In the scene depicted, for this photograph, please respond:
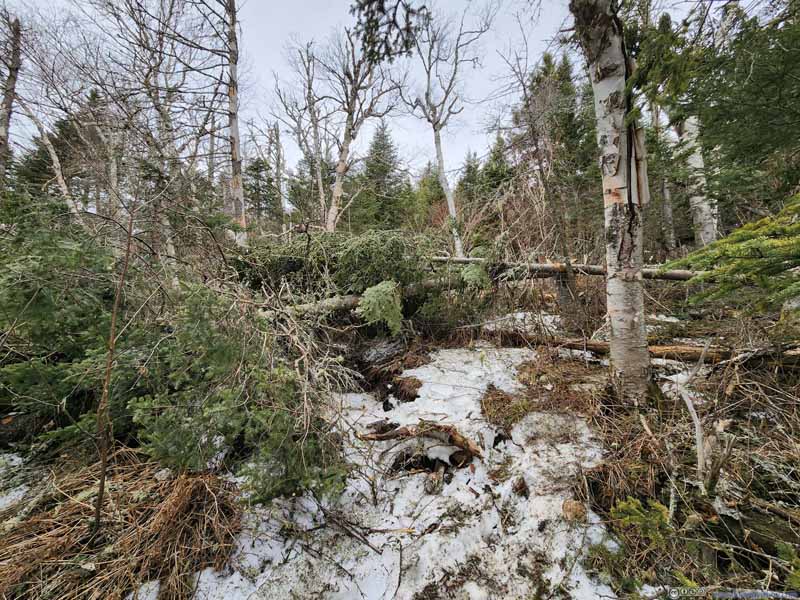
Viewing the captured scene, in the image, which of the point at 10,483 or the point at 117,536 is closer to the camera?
the point at 117,536

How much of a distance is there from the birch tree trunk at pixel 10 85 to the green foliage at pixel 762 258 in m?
12.6

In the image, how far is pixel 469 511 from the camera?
1.93m

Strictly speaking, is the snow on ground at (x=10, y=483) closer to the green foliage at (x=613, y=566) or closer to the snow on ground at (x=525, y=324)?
the green foliage at (x=613, y=566)

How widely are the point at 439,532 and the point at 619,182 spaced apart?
2.80 meters

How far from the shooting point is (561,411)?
2.53m

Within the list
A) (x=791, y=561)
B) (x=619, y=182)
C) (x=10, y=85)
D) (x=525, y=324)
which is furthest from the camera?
(x=10, y=85)

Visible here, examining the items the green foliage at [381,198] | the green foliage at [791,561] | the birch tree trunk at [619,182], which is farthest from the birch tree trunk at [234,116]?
the green foliage at [791,561]

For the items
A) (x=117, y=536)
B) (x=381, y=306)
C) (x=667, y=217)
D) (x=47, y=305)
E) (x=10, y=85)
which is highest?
(x=10, y=85)

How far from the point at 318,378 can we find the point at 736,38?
15.1 feet

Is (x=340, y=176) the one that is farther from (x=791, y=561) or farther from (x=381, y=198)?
(x=791, y=561)

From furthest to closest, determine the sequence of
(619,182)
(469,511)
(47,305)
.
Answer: (619,182), (47,305), (469,511)

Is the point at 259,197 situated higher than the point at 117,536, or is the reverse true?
the point at 259,197

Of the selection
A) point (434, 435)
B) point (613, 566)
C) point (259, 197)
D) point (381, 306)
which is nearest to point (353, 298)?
point (381, 306)

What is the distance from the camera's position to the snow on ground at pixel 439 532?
5.20 feet
